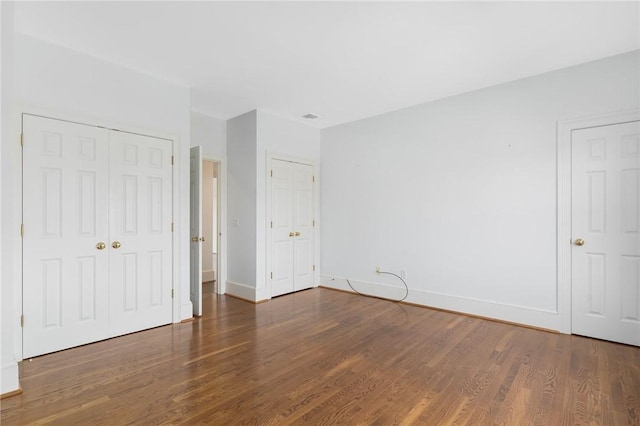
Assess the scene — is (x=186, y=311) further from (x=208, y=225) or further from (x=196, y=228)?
(x=208, y=225)

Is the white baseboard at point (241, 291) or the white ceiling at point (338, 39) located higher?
the white ceiling at point (338, 39)

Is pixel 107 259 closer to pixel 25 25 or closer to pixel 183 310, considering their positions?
pixel 183 310

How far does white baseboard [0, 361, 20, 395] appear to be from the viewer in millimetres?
2139

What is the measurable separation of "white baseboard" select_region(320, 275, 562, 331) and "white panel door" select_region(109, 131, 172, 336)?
2.94m

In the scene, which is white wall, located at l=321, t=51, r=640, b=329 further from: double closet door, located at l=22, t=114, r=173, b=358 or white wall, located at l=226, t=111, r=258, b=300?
double closet door, located at l=22, t=114, r=173, b=358

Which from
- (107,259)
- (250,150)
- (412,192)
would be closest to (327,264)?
(412,192)

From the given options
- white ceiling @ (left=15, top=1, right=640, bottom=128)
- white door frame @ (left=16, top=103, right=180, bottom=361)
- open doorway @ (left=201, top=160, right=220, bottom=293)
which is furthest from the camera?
open doorway @ (left=201, top=160, right=220, bottom=293)

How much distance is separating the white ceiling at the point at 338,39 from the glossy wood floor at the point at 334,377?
2850mm

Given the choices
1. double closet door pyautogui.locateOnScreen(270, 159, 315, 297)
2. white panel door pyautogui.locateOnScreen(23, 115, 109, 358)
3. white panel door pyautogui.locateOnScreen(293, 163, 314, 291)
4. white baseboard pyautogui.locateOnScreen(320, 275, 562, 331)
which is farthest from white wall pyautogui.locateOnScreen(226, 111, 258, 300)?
white panel door pyautogui.locateOnScreen(23, 115, 109, 358)

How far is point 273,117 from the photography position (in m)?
4.95

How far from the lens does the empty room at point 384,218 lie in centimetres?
224

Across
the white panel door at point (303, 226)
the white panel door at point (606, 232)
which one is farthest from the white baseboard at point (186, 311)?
the white panel door at point (606, 232)

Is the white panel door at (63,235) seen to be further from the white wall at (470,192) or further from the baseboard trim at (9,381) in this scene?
the white wall at (470,192)

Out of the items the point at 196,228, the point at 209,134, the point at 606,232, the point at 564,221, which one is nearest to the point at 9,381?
the point at 196,228
